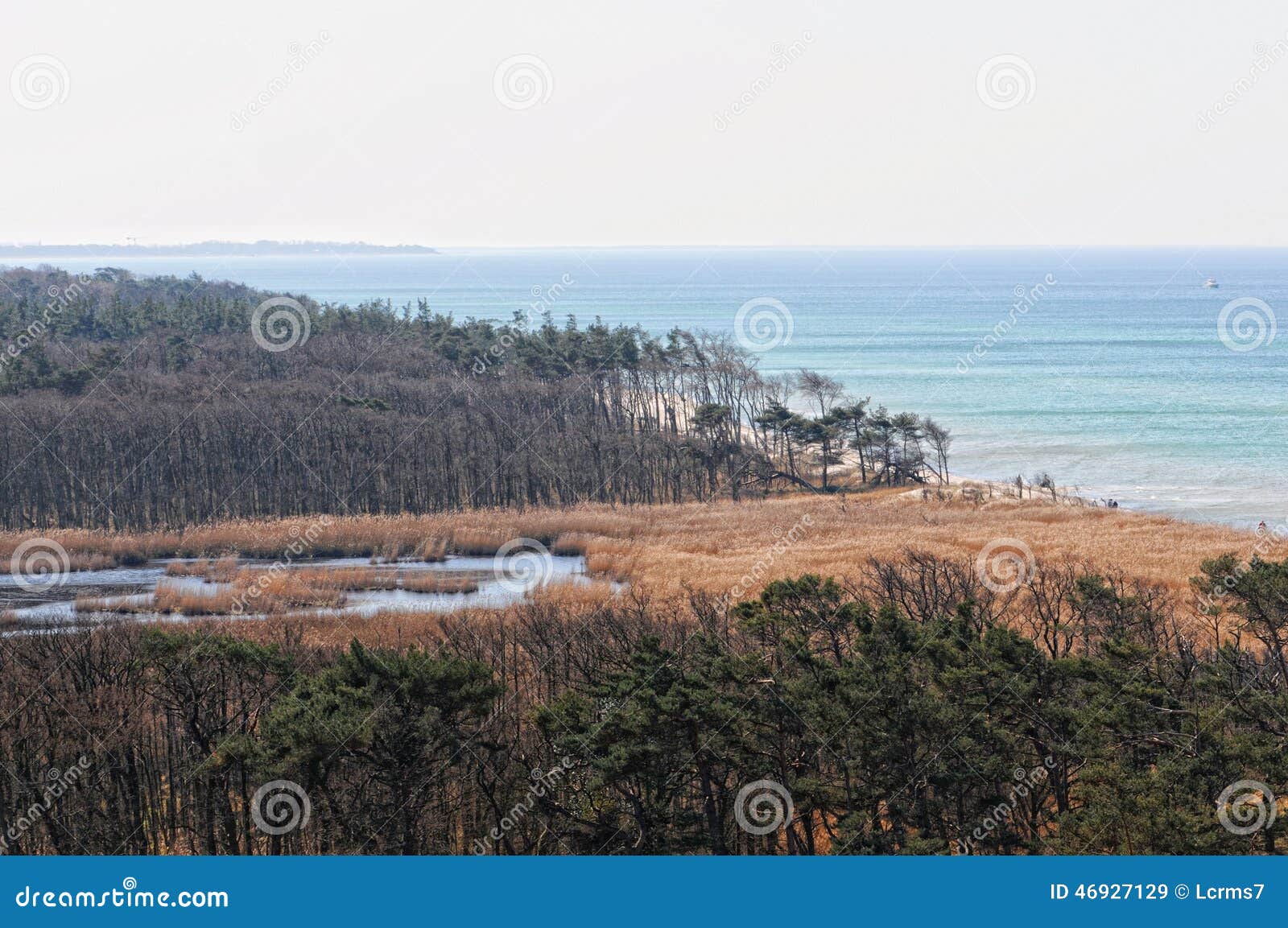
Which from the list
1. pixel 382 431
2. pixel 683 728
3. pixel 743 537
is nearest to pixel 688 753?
pixel 683 728

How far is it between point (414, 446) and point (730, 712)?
5262 cm

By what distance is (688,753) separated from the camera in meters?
20.5

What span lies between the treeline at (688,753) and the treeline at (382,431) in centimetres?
4214

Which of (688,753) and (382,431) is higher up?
(382,431)

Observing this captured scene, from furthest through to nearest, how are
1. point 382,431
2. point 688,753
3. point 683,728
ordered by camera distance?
point 382,431, point 683,728, point 688,753

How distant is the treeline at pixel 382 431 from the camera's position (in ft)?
218

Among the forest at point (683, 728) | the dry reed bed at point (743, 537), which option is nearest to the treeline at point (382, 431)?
the dry reed bed at point (743, 537)

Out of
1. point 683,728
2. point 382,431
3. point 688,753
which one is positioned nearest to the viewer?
point 688,753

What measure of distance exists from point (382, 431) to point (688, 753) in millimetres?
54639

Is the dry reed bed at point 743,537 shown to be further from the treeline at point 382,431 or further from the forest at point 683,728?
the forest at point 683,728

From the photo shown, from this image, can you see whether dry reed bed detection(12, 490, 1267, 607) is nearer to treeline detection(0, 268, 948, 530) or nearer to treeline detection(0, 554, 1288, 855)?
treeline detection(0, 268, 948, 530)

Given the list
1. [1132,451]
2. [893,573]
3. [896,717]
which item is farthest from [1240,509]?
[896,717]

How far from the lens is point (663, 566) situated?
51.0 meters

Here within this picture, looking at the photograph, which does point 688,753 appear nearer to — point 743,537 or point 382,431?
point 743,537
